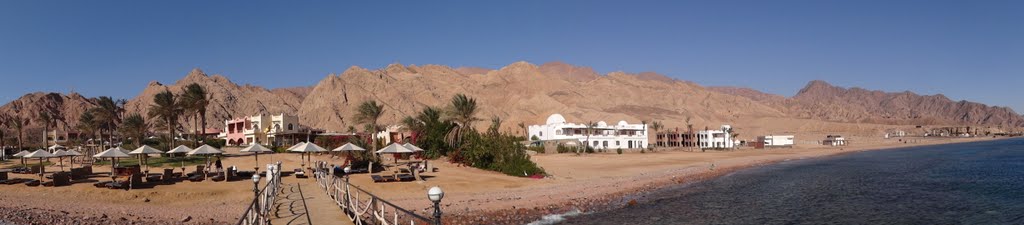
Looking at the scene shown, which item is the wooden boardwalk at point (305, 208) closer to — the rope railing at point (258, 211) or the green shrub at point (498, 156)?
the rope railing at point (258, 211)

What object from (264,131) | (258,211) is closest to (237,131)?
(264,131)

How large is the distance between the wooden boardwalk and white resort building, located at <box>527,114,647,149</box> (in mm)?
64691

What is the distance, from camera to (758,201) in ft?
91.2

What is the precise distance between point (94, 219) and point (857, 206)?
2540 cm

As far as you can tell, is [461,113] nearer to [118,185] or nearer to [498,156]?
[498,156]

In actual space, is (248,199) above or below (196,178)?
below

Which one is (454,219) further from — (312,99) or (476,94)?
(476,94)

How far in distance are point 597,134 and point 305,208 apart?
76511 mm

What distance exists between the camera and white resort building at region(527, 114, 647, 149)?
8900cm

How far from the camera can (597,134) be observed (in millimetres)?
92375

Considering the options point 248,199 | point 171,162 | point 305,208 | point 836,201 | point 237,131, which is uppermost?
point 237,131

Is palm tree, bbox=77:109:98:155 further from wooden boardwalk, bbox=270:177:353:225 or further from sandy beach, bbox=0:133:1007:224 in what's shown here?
wooden boardwalk, bbox=270:177:353:225

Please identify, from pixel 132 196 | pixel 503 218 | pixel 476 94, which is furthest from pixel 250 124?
pixel 476 94

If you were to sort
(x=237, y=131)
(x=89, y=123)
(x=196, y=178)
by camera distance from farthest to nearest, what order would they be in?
(x=237, y=131) → (x=89, y=123) → (x=196, y=178)
